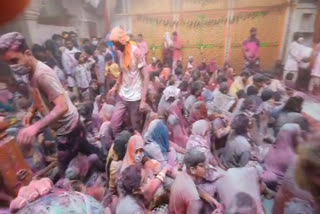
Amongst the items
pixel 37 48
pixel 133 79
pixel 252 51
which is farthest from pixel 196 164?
pixel 37 48

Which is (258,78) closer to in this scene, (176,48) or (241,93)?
(241,93)

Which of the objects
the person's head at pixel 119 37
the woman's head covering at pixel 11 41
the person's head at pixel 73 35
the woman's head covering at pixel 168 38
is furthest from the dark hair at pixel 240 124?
the woman's head covering at pixel 11 41

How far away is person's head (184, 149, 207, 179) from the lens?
1903 mm

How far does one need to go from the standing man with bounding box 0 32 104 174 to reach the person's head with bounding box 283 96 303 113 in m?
1.87

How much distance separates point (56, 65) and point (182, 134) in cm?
149

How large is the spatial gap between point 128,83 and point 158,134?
605 millimetres

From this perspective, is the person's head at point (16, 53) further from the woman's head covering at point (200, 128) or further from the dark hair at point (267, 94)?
the dark hair at point (267, 94)

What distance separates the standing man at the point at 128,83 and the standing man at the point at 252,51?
0.98 meters

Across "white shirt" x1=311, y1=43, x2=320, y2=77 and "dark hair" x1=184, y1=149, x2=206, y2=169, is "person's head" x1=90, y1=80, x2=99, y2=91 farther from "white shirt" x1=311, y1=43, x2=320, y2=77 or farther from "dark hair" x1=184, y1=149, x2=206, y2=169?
"white shirt" x1=311, y1=43, x2=320, y2=77

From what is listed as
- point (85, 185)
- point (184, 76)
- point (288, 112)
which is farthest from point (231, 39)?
point (85, 185)

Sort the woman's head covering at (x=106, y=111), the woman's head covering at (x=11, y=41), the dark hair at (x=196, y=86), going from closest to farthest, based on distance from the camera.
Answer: the woman's head covering at (x=11, y=41) < the woman's head covering at (x=106, y=111) < the dark hair at (x=196, y=86)

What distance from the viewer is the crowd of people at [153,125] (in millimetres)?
1798

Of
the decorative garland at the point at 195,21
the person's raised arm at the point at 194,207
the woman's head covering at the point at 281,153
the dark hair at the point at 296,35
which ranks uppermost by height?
the decorative garland at the point at 195,21

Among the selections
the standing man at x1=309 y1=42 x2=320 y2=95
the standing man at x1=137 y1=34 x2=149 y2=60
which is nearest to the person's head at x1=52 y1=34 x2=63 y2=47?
the standing man at x1=137 y1=34 x2=149 y2=60
